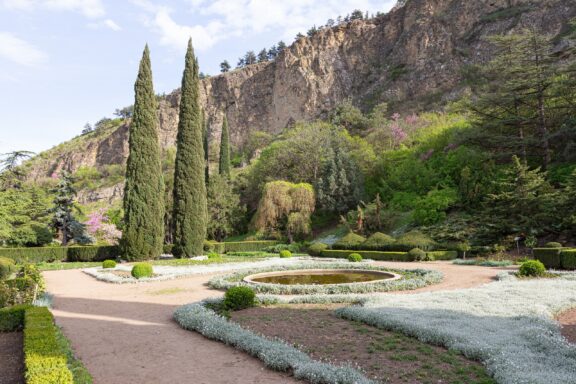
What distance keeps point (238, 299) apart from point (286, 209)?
22387 millimetres

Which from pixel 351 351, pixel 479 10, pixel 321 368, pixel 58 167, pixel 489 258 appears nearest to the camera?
pixel 321 368

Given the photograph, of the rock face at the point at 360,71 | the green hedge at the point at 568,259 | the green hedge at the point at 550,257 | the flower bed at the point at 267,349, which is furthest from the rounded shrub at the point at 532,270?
the rock face at the point at 360,71

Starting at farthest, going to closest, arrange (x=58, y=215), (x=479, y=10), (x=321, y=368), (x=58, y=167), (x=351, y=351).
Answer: (x=58, y=167) → (x=479, y=10) → (x=58, y=215) → (x=351, y=351) → (x=321, y=368)

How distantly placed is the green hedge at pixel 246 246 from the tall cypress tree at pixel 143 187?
703 centimetres

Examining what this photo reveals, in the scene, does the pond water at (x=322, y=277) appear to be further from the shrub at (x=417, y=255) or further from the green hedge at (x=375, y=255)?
the green hedge at (x=375, y=255)

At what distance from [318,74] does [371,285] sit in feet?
200

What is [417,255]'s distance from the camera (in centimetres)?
1948

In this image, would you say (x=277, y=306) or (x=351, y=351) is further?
(x=277, y=306)

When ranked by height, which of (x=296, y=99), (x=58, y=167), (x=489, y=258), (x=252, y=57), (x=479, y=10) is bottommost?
(x=489, y=258)

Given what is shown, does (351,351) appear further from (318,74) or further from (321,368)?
(318,74)

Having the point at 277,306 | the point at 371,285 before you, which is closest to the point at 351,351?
the point at 277,306

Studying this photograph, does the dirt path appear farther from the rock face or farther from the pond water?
the rock face

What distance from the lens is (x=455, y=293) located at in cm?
995

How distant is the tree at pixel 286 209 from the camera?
3064cm
